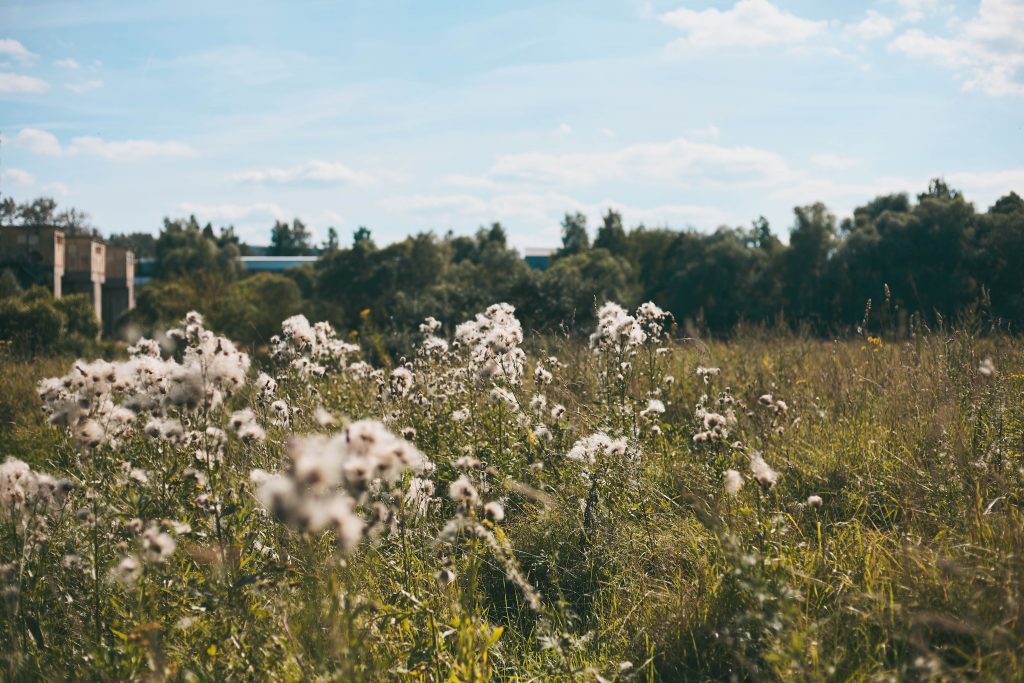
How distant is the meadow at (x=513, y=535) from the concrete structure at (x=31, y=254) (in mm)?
50095

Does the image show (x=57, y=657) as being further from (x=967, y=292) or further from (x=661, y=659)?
(x=967, y=292)

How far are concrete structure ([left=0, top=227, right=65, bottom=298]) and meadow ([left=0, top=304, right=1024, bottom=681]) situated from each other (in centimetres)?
5010

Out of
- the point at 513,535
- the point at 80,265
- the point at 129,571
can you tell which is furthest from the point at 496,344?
Result: the point at 80,265

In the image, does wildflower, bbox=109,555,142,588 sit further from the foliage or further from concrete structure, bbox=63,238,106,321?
concrete structure, bbox=63,238,106,321

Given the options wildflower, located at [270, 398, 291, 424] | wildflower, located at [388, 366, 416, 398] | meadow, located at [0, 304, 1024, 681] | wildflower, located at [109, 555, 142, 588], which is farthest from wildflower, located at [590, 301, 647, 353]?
wildflower, located at [109, 555, 142, 588]

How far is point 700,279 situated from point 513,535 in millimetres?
41629

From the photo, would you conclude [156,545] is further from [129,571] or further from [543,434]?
[543,434]

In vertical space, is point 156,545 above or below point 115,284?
below

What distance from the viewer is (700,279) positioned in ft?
144

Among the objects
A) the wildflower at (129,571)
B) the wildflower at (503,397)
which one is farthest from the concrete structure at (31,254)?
the wildflower at (129,571)

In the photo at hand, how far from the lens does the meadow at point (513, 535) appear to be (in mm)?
2531

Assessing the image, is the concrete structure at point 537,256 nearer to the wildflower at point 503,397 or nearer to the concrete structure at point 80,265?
the concrete structure at point 80,265

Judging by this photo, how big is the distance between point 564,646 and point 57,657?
6.78ft

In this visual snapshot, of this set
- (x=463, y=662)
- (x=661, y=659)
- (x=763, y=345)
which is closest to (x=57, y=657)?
(x=463, y=662)
